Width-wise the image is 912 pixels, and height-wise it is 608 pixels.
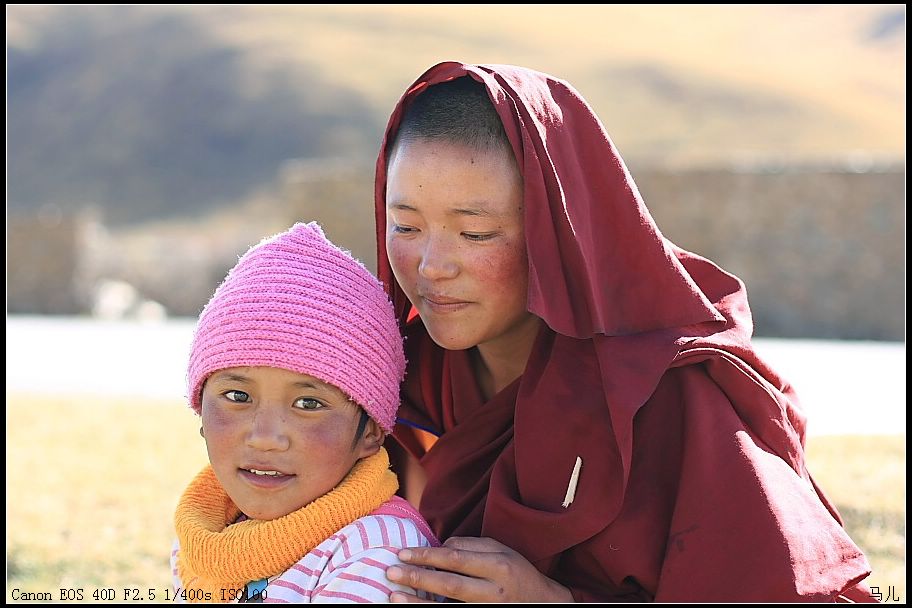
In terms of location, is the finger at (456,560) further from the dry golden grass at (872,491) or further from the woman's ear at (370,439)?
the dry golden grass at (872,491)

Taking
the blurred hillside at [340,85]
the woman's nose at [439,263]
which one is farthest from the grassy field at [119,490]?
the blurred hillside at [340,85]

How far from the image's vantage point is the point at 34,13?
64625 mm

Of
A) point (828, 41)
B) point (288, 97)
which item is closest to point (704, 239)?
point (288, 97)

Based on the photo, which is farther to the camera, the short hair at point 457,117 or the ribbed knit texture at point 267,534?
the short hair at point 457,117

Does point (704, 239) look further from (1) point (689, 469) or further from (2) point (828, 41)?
(2) point (828, 41)

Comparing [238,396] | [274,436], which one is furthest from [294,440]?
[238,396]

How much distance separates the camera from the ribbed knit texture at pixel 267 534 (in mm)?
2436

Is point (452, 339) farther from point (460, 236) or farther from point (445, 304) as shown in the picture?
point (460, 236)

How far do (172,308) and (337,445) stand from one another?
1789cm

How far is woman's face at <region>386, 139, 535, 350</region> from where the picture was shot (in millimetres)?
2611

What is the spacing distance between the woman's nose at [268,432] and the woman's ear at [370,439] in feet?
0.80

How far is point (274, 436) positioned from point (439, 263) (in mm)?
545

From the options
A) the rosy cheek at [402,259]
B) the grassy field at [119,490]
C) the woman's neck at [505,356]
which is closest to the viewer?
the rosy cheek at [402,259]

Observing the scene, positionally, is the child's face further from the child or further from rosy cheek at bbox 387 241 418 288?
rosy cheek at bbox 387 241 418 288
